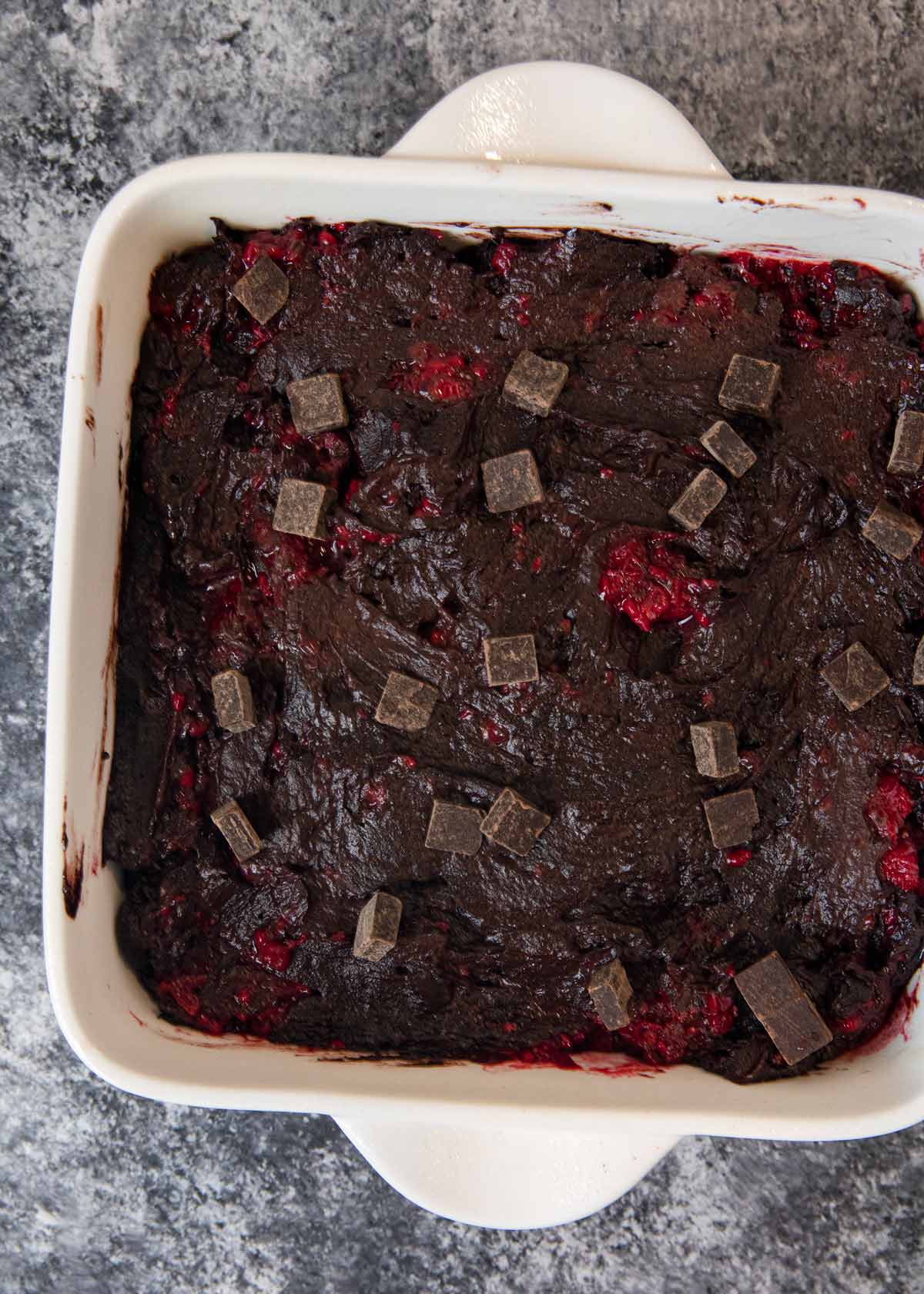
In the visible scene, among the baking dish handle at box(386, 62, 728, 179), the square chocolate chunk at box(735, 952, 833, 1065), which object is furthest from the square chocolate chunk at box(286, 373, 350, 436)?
the square chocolate chunk at box(735, 952, 833, 1065)

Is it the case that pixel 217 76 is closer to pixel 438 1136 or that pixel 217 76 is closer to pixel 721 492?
pixel 721 492

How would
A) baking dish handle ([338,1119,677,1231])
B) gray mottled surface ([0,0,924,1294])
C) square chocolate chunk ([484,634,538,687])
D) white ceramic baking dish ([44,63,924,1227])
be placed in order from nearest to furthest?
white ceramic baking dish ([44,63,924,1227]) → square chocolate chunk ([484,634,538,687]) → baking dish handle ([338,1119,677,1231]) → gray mottled surface ([0,0,924,1294])

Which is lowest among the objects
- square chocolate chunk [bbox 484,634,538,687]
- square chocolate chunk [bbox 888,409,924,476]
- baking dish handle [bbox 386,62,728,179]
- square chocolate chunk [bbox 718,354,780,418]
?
square chocolate chunk [bbox 484,634,538,687]

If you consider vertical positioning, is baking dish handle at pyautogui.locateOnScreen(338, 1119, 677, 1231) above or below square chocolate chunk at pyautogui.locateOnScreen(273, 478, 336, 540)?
below

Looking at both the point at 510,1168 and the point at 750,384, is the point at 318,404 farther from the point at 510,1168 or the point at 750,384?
the point at 510,1168

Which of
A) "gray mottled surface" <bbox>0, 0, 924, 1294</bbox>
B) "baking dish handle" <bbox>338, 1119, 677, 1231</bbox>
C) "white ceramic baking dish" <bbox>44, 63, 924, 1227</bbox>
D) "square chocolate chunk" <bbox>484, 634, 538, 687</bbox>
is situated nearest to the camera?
"white ceramic baking dish" <bbox>44, 63, 924, 1227</bbox>

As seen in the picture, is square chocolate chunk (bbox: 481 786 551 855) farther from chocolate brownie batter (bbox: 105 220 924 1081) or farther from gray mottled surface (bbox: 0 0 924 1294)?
gray mottled surface (bbox: 0 0 924 1294)

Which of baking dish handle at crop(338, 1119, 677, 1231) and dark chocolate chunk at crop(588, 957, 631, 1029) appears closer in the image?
dark chocolate chunk at crop(588, 957, 631, 1029)

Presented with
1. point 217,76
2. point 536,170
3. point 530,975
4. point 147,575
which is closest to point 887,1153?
point 530,975
